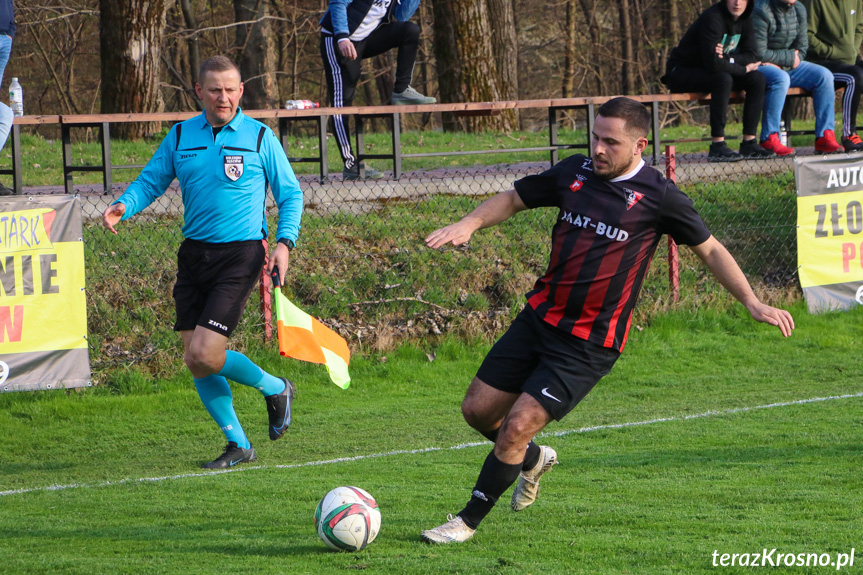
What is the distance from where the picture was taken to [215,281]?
6141 millimetres

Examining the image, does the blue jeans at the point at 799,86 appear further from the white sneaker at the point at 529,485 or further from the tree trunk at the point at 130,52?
the tree trunk at the point at 130,52

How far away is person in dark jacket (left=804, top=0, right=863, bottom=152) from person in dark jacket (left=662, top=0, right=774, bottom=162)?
1.30 meters

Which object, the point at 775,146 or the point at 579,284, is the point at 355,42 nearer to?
the point at 775,146

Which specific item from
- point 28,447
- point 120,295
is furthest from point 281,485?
point 120,295

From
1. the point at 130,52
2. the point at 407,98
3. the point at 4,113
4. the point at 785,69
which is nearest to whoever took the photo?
the point at 4,113

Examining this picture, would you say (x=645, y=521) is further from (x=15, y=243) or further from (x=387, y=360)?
(x=15, y=243)

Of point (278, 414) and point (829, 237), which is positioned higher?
point (829, 237)

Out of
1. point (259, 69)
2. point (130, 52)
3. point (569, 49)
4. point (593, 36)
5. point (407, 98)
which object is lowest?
point (407, 98)

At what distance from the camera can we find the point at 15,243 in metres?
7.94

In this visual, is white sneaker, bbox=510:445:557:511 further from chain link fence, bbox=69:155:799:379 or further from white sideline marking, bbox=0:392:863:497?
chain link fence, bbox=69:155:799:379

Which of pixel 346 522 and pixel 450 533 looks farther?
pixel 450 533

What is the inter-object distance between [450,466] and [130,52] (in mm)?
10255

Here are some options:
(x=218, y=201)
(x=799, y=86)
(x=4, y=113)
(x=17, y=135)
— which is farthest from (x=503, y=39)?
(x=218, y=201)

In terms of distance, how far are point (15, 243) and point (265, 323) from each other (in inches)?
88.0
